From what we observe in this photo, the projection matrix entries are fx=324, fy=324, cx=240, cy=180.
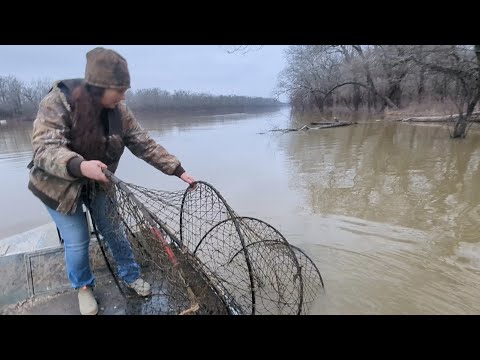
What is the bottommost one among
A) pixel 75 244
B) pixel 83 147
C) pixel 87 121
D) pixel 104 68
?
pixel 75 244

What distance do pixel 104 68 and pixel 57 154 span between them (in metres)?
0.57

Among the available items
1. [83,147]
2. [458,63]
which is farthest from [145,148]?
[458,63]

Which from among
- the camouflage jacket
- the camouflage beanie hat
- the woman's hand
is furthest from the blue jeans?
the camouflage beanie hat

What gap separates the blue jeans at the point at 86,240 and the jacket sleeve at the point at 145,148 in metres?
0.45

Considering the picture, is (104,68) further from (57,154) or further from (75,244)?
(75,244)

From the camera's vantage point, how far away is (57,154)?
1868mm

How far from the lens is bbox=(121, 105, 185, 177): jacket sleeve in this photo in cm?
249

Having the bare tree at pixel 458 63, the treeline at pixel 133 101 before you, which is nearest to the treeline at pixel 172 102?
the treeline at pixel 133 101

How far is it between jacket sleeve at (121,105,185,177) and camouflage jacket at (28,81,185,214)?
0.04 metres

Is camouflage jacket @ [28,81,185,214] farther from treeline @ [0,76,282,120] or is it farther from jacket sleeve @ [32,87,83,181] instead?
treeline @ [0,76,282,120]

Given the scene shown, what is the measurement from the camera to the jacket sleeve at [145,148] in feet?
8.16

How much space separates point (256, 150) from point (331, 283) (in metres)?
9.41

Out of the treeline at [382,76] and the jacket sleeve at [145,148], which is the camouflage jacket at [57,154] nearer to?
the jacket sleeve at [145,148]

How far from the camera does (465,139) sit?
12.3 metres
